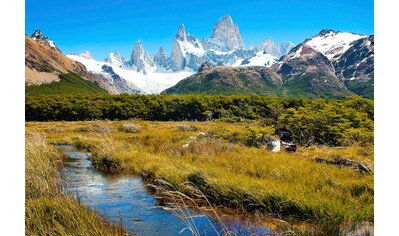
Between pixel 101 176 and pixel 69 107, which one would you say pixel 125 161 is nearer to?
pixel 101 176

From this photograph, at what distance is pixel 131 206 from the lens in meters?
10.7

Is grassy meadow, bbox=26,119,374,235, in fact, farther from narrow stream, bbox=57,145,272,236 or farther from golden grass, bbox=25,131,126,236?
narrow stream, bbox=57,145,272,236

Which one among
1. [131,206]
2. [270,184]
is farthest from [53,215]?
[270,184]

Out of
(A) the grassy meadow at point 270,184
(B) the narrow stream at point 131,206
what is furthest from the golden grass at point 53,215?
(B) the narrow stream at point 131,206

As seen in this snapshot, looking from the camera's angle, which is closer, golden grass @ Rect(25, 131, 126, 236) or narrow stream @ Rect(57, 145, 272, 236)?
golden grass @ Rect(25, 131, 126, 236)

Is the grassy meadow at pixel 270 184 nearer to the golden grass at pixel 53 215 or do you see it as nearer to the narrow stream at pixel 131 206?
the golden grass at pixel 53 215

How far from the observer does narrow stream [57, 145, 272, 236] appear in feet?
27.9

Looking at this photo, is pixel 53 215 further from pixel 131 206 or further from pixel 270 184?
pixel 270 184

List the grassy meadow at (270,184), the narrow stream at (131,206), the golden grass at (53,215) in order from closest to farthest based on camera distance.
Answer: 1. the golden grass at (53,215)
2. the grassy meadow at (270,184)
3. the narrow stream at (131,206)

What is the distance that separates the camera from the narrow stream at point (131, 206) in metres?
8.52

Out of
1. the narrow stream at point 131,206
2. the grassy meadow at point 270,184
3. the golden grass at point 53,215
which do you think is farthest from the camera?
the narrow stream at point 131,206

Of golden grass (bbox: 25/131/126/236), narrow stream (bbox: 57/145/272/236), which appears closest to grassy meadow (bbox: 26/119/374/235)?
golden grass (bbox: 25/131/126/236)
